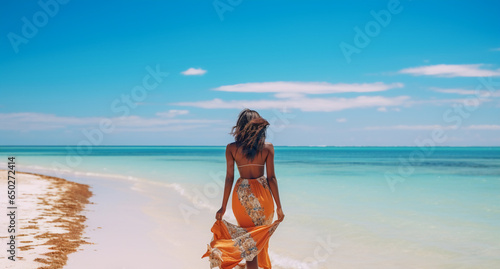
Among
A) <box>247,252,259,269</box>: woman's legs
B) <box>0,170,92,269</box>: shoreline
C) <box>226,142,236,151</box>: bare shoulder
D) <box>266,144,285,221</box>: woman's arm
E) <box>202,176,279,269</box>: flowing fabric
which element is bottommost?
<box>0,170,92,269</box>: shoreline

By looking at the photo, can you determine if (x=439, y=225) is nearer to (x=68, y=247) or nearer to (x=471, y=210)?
(x=471, y=210)

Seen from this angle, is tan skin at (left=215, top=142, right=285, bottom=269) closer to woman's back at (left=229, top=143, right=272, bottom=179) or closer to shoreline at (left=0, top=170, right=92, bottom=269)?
woman's back at (left=229, top=143, right=272, bottom=179)

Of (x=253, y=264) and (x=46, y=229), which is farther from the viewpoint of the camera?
(x=46, y=229)

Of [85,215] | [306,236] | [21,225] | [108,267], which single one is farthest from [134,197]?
[108,267]

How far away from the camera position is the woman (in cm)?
425

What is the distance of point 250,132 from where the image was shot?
4.16 metres

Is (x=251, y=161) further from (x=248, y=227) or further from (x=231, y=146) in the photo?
(x=248, y=227)

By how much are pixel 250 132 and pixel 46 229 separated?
16.6 ft

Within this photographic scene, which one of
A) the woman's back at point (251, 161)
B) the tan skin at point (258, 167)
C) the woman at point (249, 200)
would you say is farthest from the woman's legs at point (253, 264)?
the woman's back at point (251, 161)

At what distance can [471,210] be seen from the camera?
483 inches

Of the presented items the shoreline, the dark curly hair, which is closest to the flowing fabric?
the dark curly hair

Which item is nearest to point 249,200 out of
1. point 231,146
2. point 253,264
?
point 231,146

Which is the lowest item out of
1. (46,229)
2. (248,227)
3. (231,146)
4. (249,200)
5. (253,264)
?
(46,229)

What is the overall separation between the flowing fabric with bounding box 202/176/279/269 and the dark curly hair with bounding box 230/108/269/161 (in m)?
0.34
